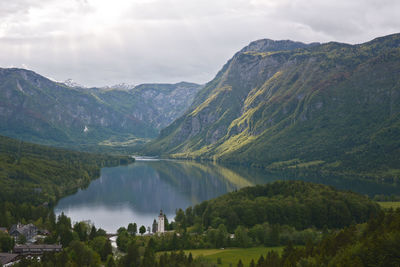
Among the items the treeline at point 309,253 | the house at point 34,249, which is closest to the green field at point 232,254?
the treeline at point 309,253

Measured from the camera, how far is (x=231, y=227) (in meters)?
94.8

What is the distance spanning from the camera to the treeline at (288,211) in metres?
96.6

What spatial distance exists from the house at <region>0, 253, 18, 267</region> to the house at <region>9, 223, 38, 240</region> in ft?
44.8

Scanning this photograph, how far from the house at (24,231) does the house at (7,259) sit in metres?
13.6

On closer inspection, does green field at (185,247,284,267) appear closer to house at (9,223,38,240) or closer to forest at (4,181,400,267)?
forest at (4,181,400,267)

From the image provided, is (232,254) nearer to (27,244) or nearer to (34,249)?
(34,249)

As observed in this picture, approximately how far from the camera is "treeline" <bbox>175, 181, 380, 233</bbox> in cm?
9664

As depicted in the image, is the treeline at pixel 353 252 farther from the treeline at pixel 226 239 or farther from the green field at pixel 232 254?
the treeline at pixel 226 239

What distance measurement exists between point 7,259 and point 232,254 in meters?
37.3

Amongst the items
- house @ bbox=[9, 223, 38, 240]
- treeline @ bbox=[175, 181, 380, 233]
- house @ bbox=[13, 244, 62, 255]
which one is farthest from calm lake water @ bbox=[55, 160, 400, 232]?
house @ bbox=[13, 244, 62, 255]

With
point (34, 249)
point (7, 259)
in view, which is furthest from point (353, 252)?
point (34, 249)

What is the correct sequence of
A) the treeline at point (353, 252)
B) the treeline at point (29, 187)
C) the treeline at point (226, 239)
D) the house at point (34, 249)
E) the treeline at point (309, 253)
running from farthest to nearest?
1. the treeline at point (29, 187)
2. the treeline at point (226, 239)
3. the house at point (34, 249)
4. the treeline at point (309, 253)
5. the treeline at point (353, 252)

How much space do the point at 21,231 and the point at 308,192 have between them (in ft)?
224

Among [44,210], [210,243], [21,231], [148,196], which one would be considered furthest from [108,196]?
[210,243]
